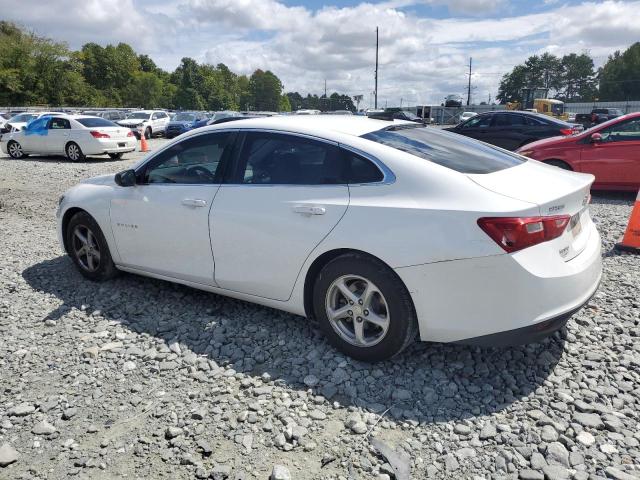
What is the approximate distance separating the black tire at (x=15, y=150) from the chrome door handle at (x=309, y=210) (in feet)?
55.7

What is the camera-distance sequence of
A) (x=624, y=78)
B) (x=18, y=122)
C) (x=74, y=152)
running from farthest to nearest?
(x=624, y=78) → (x=18, y=122) → (x=74, y=152)

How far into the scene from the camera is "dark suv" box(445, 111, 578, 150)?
1263cm

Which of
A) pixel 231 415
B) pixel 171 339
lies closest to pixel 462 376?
pixel 231 415

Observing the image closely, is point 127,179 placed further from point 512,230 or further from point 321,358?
point 512,230

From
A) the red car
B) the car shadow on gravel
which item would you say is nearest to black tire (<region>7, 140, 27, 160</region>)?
the car shadow on gravel

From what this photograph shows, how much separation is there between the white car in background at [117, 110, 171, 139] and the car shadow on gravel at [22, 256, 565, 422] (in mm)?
24000

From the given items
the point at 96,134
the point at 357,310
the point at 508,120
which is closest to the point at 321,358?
the point at 357,310

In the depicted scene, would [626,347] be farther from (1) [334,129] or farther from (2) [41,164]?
(2) [41,164]

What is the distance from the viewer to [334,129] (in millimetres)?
3500

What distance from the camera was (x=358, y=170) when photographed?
3223 millimetres

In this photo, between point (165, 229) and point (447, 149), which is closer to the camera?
point (447, 149)

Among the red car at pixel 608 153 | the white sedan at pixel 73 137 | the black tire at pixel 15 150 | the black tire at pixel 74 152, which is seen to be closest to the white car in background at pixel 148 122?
the black tire at pixel 15 150

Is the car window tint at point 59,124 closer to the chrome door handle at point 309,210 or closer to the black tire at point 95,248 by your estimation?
the black tire at point 95,248

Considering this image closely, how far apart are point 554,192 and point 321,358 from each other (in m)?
1.81
